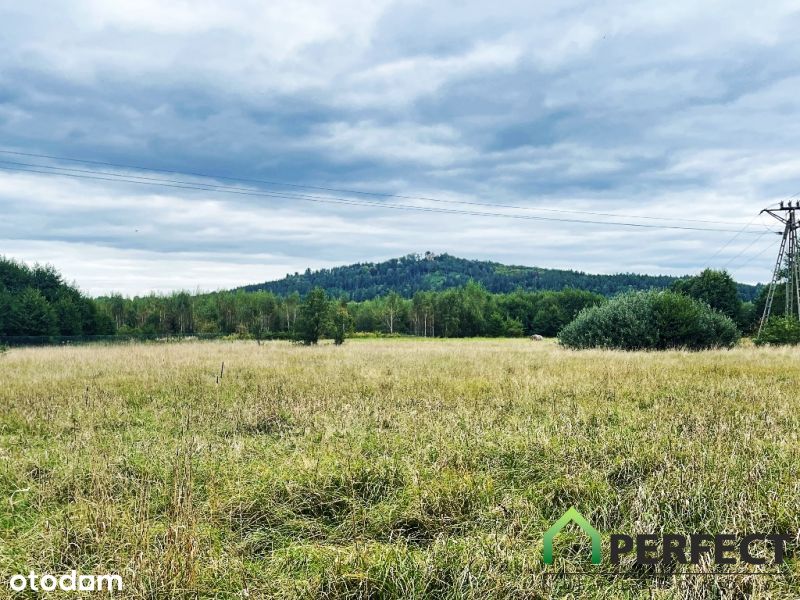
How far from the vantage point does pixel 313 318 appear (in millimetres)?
42219

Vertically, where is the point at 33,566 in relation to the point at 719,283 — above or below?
below

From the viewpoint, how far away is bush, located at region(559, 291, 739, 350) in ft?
112

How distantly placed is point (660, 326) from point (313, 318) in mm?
27666

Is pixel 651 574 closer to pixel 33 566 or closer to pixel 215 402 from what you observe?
pixel 33 566

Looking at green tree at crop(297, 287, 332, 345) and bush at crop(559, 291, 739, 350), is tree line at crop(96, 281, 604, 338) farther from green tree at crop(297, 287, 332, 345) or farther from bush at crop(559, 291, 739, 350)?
bush at crop(559, 291, 739, 350)

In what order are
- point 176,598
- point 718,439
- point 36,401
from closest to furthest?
1. point 176,598
2. point 718,439
3. point 36,401

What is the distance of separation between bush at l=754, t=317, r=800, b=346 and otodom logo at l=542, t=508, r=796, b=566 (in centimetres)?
3509

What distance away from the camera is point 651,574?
3.74m

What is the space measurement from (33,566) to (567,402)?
8963 mm

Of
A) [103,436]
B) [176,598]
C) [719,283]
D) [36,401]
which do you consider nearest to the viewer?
[176,598]

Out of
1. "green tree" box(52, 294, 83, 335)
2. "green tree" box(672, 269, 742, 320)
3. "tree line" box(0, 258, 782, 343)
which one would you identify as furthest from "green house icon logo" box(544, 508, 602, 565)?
A: "green tree" box(672, 269, 742, 320)

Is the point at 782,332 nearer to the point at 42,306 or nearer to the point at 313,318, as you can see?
the point at 313,318

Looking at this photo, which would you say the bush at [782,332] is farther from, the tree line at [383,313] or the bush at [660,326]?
the tree line at [383,313]

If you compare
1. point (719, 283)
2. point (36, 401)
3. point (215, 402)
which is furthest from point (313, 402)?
point (719, 283)
